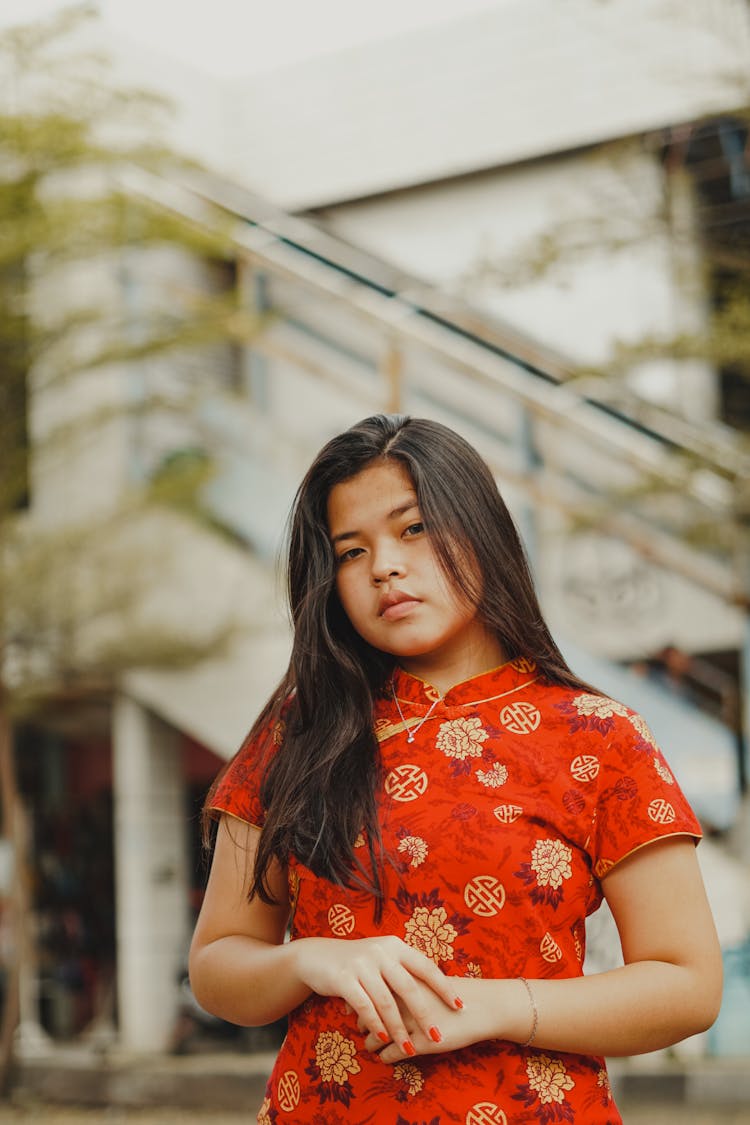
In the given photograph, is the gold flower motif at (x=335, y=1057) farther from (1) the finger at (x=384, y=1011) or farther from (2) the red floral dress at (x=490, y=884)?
(1) the finger at (x=384, y=1011)

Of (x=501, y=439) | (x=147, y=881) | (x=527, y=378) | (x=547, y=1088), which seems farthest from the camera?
(x=501, y=439)

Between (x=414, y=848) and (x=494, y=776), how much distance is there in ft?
0.35

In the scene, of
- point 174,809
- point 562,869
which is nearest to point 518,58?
point 174,809

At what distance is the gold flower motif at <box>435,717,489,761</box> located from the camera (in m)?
1.58

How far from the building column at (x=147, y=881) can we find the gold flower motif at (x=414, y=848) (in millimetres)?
8159

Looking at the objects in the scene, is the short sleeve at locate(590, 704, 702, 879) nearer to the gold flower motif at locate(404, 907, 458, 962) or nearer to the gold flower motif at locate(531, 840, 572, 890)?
the gold flower motif at locate(531, 840, 572, 890)

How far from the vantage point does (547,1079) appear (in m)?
1.50

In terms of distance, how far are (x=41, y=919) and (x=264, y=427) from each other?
3743 millimetres

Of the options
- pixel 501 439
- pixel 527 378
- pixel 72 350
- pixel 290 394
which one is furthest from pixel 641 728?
pixel 290 394

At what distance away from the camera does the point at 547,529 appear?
8.29 m

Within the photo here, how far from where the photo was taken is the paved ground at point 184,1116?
260 inches

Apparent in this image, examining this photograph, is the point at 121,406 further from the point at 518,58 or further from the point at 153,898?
the point at 518,58

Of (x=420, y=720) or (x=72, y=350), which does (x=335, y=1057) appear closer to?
(x=420, y=720)

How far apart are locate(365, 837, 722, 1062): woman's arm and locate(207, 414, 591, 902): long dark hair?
197 millimetres
